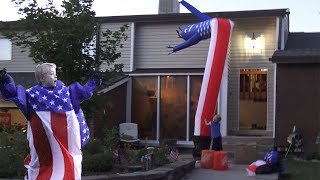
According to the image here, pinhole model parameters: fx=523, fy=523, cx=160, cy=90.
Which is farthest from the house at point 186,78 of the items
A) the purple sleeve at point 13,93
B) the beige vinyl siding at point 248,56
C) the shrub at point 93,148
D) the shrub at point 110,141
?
the purple sleeve at point 13,93

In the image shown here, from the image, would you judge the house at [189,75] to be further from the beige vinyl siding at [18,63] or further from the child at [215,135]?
the beige vinyl siding at [18,63]

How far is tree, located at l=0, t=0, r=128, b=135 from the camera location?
9727 millimetres

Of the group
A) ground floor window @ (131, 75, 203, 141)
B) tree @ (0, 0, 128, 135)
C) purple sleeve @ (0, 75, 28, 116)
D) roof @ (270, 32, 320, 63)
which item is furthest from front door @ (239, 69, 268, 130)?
purple sleeve @ (0, 75, 28, 116)

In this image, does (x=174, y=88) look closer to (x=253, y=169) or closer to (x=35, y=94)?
(x=253, y=169)

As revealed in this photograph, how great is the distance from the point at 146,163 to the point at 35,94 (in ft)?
18.1

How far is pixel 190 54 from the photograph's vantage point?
61.1ft

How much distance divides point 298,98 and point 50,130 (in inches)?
471

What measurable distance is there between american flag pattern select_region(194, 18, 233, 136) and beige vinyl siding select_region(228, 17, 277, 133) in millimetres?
3149

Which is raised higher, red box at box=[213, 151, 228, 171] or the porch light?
the porch light

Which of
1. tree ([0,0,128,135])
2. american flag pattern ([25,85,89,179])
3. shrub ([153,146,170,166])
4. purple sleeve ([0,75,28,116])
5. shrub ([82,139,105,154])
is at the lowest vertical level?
shrub ([153,146,170,166])

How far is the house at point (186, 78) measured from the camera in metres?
17.8

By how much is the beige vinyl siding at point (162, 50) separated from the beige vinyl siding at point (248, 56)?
43.2 inches

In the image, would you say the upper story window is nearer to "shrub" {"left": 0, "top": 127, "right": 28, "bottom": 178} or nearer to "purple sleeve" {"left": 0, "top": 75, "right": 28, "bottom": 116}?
"shrub" {"left": 0, "top": 127, "right": 28, "bottom": 178}

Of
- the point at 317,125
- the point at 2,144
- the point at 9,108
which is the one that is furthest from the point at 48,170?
the point at 9,108
